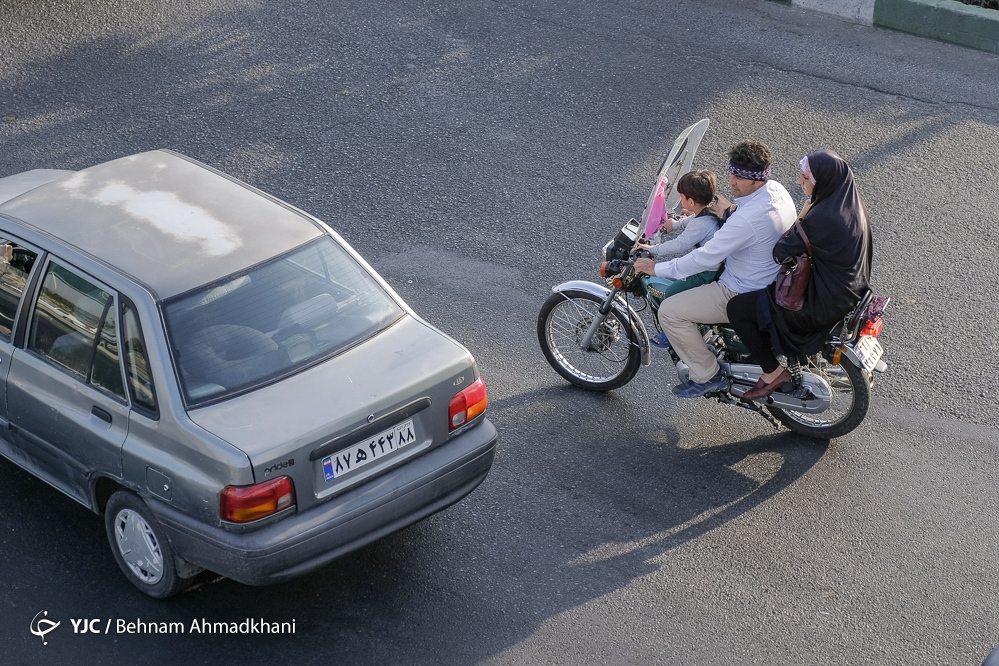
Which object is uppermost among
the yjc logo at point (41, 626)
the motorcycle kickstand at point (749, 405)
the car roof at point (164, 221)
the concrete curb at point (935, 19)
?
the car roof at point (164, 221)

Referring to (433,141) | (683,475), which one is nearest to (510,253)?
(433,141)

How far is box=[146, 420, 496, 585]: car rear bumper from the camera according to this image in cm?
439

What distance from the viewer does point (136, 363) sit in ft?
15.1

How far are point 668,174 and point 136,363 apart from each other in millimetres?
3097

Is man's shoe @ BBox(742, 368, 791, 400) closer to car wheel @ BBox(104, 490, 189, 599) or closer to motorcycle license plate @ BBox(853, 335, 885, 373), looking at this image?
motorcycle license plate @ BBox(853, 335, 885, 373)

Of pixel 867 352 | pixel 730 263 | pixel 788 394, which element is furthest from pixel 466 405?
pixel 867 352

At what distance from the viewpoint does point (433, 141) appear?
9.35 meters

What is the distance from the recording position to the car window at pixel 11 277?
5.09 metres

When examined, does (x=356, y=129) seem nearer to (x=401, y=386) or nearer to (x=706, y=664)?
(x=401, y=386)

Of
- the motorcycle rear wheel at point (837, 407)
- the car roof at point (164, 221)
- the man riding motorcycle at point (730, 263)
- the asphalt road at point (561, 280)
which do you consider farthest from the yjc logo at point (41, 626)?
the motorcycle rear wheel at point (837, 407)

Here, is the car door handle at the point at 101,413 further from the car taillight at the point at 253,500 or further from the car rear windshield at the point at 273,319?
the car taillight at the point at 253,500

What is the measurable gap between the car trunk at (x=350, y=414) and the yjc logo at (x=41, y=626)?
1.31 m

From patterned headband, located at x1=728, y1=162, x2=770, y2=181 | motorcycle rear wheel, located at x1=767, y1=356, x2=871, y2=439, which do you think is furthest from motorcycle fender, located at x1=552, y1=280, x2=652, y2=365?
patterned headband, located at x1=728, y1=162, x2=770, y2=181

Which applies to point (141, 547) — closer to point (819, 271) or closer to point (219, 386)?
point (219, 386)
